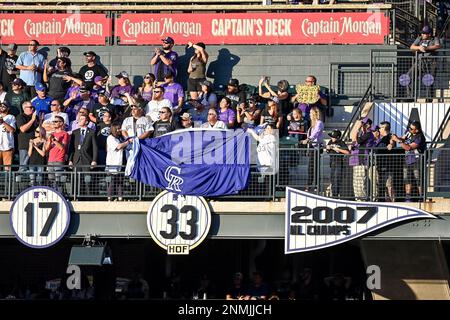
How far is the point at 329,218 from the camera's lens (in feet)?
89.4

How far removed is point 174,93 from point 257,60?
3.29 meters

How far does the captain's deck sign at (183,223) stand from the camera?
90.6 ft

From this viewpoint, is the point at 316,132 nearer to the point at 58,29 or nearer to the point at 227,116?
the point at 227,116

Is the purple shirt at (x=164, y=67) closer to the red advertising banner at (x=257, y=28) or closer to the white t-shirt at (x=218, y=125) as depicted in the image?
the red advertising banner at (x=257, y=28)

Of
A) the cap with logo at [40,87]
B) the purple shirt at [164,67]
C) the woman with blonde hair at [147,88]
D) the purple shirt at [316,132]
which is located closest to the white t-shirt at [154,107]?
the woman with blonde hair at [147,88]

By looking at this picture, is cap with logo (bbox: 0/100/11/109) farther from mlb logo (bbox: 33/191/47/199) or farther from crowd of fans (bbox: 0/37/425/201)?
mlb logo (bbox: 33/191/47/199)

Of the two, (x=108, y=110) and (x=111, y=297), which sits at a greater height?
(x=108, y=110)

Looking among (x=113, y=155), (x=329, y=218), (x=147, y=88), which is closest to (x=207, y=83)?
(x=147, y=88)

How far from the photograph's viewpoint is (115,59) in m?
33.3

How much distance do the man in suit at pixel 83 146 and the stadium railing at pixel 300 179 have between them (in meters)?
0.16

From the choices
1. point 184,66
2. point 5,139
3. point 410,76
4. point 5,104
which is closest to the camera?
point 5,139

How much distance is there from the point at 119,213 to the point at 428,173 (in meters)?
5.49
